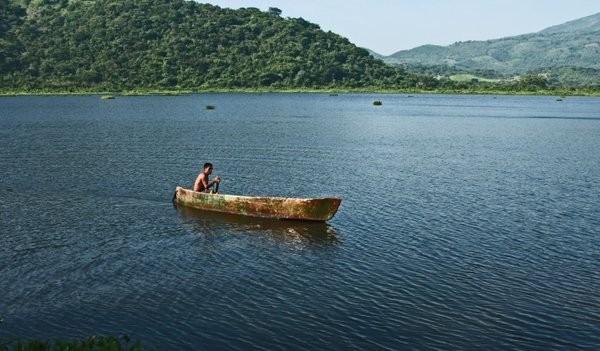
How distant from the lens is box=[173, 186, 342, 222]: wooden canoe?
3145 cm

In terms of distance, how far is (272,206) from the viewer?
3219 centimetres

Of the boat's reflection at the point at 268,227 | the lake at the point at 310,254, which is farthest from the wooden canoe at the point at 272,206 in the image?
the lake at the point at 310,254

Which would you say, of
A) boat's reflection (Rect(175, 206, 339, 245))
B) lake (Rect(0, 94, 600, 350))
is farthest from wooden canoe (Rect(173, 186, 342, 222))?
lake (Rect(0, 94, 600, 350))

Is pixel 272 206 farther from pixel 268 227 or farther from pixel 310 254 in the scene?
pixel 310 254

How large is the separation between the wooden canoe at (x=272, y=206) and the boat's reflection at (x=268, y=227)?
338 mm

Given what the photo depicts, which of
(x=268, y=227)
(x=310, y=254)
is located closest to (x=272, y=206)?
(x=268, y=227)

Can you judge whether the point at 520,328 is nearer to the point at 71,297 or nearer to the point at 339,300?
the point at 339,300

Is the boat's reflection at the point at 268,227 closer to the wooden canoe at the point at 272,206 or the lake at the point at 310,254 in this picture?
the lake at the point at 310,254

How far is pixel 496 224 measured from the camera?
3159cm

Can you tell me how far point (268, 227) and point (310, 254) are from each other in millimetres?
5260

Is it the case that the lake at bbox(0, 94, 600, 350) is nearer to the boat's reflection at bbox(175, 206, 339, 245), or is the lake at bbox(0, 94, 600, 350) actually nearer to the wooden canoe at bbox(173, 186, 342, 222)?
the boat's reflection at bbox(175, 206, 339, 245)

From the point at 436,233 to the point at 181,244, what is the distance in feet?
42.7

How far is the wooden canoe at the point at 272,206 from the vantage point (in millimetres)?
31453

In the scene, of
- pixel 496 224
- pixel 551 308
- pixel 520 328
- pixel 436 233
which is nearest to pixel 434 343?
pixel 520 328
